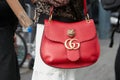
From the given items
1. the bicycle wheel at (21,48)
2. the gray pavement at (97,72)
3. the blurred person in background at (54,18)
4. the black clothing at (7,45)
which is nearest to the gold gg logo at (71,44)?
the blurred person in background at (54,18)

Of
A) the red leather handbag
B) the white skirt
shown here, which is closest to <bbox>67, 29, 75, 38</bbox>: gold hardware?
the red leather handbag

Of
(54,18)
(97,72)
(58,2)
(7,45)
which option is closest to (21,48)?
(97,72)

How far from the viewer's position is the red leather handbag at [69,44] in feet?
10.7

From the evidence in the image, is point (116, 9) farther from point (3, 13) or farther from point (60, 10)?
point (3, 13)

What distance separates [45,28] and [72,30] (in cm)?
21

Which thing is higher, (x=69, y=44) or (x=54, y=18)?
(x=54, y=18)

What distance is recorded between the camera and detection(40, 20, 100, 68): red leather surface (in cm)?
325

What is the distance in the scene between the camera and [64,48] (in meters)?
3.27

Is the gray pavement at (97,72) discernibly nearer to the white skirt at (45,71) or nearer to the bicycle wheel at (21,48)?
the bicycle wheel at (21,48)

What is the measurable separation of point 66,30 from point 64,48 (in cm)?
14

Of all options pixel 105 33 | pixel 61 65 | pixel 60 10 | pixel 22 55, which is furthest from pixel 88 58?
pixel 105 33

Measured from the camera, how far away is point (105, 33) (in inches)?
407

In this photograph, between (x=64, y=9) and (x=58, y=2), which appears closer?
(x=58, y=2)

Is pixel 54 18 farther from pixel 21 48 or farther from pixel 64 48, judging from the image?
pixel 21 48
